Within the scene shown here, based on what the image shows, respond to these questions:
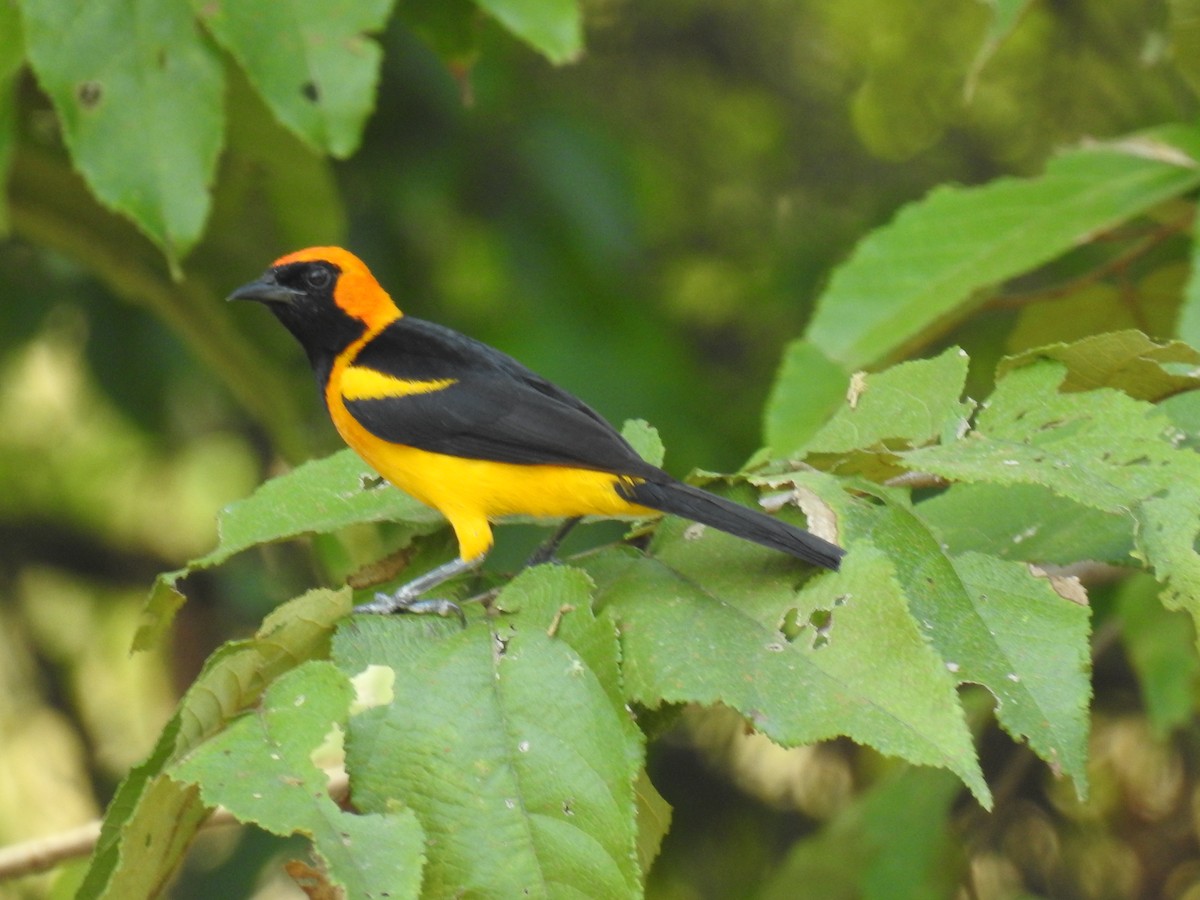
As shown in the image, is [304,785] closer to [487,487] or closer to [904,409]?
[904,409]

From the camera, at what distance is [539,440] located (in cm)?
327

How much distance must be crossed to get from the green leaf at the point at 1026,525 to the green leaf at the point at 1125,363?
222 millimetres

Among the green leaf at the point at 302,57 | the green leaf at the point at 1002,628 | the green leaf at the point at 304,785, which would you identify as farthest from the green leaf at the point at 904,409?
the green leaf at the point at 302,57

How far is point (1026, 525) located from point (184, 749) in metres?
1.51

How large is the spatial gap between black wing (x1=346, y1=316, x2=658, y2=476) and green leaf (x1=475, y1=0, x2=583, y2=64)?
758mm

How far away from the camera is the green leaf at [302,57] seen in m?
3.15

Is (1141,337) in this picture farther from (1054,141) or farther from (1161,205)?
(1054,141)

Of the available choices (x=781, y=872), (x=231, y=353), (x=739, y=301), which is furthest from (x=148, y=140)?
(x=739, y=301)

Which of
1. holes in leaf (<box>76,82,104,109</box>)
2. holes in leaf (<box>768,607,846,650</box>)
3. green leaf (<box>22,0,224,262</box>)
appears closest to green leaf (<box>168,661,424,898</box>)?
holes in leaf (<box>768,607,846,650</box>)

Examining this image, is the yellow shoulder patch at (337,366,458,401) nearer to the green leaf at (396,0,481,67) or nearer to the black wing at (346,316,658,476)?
the black wing at (346,316,658,476)

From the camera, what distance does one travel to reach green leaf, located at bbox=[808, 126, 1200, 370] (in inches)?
134

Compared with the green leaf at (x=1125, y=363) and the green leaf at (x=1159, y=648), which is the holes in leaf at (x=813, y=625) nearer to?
the green leaf at (x=1125, y=363)

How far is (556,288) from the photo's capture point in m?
5.96

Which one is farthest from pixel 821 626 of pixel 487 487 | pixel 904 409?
pixel 487 487
